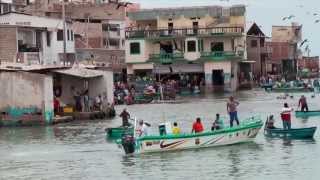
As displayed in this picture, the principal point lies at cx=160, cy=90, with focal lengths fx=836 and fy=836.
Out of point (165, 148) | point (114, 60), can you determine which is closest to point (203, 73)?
point (114, 60)

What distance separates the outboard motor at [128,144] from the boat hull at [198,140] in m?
0.22

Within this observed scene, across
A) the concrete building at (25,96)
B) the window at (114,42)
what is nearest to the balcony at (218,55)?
the window at (114,42)

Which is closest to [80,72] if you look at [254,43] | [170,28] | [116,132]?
[116,132]

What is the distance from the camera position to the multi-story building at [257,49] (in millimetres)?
111938

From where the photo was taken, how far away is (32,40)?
62.6 metres

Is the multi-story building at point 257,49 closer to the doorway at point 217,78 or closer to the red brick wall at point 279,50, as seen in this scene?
the red brick wall at point 279,50

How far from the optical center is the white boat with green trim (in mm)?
32031

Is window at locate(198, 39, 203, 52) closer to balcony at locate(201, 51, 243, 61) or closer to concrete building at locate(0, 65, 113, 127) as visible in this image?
balcony at locate(201, 51, 243, 61)

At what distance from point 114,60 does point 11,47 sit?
36.7 metres

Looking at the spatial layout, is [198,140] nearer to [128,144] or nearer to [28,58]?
[128,144]

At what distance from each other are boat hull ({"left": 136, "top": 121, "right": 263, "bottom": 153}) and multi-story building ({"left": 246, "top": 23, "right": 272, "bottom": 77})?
7444cm

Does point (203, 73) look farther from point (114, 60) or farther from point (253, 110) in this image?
point (253, 110)

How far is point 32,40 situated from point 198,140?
105 ft

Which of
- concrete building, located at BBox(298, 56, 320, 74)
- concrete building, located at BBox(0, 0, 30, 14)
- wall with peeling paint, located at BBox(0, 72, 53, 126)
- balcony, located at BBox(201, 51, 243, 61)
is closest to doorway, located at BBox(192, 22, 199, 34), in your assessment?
Answer: balcony, located at BBox(201, 51, 243, 61)
